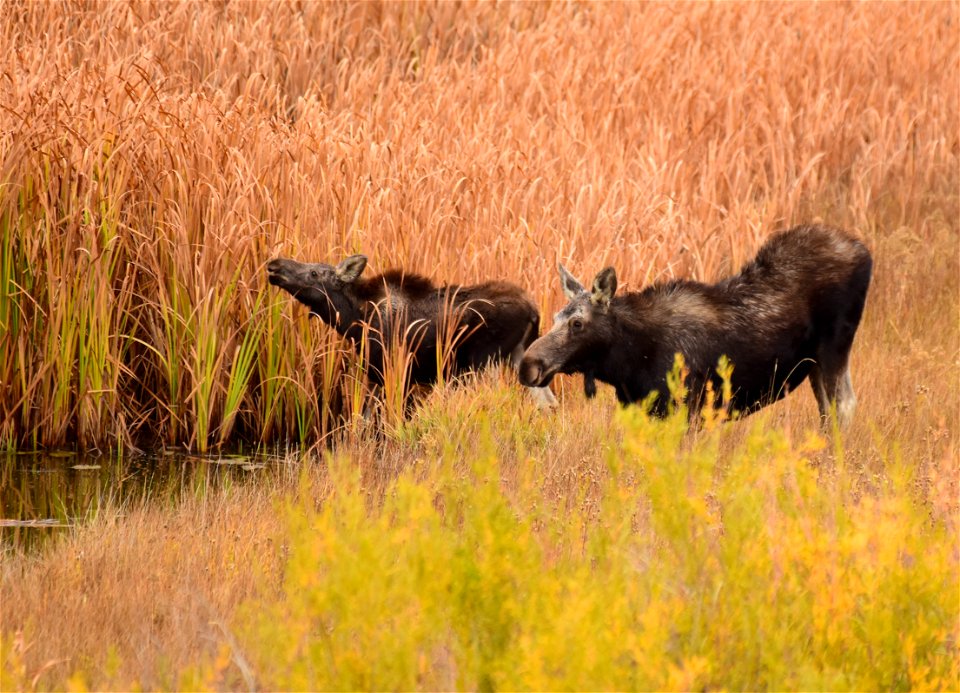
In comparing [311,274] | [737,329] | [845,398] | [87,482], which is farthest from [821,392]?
[87,482]

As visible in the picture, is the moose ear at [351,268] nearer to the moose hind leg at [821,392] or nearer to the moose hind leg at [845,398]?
the moose hind leg at [821,392]

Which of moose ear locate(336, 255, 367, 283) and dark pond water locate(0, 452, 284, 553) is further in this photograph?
moose ear locate(336, 255, 367, 283)

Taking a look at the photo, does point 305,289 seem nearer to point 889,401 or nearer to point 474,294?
point 474,294

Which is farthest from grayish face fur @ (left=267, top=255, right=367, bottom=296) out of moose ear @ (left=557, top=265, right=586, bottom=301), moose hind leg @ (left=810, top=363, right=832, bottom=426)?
moose hind leg @ (left=810, top=363, right=832, bottom=426)

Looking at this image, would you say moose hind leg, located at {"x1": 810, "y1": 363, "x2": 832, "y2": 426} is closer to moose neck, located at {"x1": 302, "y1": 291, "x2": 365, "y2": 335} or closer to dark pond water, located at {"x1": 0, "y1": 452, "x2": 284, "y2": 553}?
moose neck, located at {"x1": 302, "y1": 291, "x2": 365, "y2": 335}

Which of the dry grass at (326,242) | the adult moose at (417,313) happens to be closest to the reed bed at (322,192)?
the dry grass at (326,242)

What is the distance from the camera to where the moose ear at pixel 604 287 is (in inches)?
248

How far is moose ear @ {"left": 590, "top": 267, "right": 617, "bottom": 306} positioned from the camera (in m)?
6.30

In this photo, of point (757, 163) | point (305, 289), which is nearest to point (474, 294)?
point (305, 289)

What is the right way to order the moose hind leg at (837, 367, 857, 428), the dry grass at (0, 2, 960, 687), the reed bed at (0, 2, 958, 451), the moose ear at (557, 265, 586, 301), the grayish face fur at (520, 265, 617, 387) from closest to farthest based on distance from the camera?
1. the dry grass at (0, 2, 960, 687)
2. the grayish face fur at (520, 265, 617, 387)
3. the moose ear at (557, 265, 586, 301)
4. the moose hind leg at (837, 367, 857, 428)
5. the reed bed at (0, 2, 958, 451)

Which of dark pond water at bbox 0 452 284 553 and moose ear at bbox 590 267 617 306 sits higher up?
moose ear at bbox 590 267 617 306

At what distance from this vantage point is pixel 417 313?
7.71 m

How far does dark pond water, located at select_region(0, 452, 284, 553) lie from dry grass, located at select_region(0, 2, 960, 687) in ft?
0.71

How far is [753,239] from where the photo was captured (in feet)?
30.7
